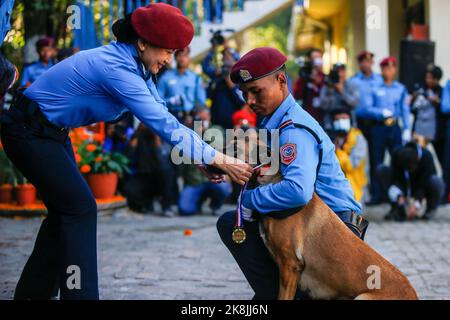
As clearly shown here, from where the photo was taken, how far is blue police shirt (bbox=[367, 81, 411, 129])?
11641 mm

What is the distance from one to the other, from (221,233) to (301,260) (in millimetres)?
687

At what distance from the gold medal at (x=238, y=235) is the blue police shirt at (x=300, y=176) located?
0.20 metres

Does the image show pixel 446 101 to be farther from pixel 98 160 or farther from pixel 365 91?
pixel 98 160

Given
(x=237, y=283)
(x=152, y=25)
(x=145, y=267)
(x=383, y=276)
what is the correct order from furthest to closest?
(x=145, y=267) → (x=237, y=283) → (x=152, y=25) → (x=383, y=276)

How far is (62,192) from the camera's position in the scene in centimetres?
432

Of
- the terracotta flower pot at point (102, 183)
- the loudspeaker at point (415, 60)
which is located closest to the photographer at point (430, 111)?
the loudspeaker at point (415, 60)

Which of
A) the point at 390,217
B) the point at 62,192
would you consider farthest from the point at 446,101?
the point at 62,192

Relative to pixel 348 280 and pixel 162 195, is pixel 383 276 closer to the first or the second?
pixel 348 280

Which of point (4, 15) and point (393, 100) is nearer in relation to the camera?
point (4, 15)

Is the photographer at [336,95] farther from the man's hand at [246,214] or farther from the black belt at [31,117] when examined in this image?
the black belt at [31,117]

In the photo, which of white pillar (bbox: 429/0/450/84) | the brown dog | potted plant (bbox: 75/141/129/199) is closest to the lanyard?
the brown dog

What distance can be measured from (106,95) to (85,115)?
0.64 feet

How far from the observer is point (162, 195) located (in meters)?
10.8
